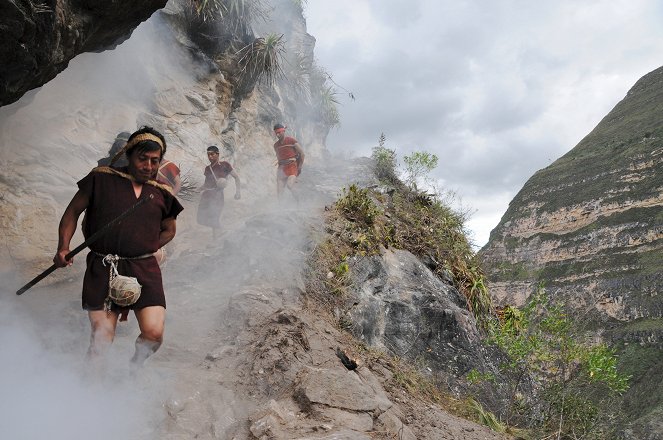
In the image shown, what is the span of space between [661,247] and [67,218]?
78883 millimetres

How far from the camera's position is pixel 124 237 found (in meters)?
3.30

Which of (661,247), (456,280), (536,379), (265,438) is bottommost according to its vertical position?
(265,438)

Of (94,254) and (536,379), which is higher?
(94,254)

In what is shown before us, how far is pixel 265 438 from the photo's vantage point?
3234 millimetres

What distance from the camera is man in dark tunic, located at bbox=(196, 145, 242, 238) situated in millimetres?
7988

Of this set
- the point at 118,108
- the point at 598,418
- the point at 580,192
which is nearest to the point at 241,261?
the point at 118,108

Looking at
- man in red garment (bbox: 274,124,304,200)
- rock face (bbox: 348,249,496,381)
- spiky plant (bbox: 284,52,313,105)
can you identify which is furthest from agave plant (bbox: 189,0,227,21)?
rock face (bbox: 348,249,496,381)

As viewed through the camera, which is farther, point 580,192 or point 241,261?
point 580,192

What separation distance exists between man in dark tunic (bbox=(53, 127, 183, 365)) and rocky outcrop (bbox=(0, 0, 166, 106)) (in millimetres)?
995

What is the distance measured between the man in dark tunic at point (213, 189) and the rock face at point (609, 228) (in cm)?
5497

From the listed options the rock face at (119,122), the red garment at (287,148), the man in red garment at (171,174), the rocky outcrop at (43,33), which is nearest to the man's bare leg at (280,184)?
the red garment at (287,148)

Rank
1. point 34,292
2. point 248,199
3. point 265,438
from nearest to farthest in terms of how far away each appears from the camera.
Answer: point 265,438, point 34,292, point 248,199

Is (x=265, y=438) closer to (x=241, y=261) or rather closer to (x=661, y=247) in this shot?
(x=241, y=261)

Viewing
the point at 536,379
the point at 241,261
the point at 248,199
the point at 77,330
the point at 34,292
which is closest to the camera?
the point at 77,330
